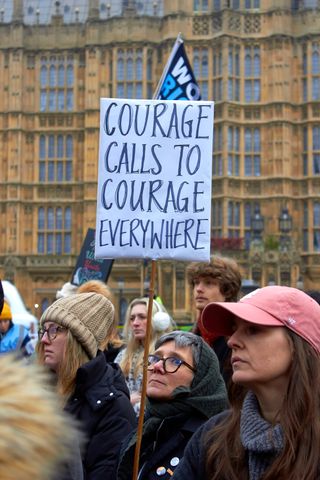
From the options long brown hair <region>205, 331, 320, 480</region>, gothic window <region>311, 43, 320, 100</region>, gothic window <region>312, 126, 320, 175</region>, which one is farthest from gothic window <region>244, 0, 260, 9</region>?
long brown hair <region>205, 331, 320, 480</region>

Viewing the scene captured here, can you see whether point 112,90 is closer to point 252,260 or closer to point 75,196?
point 75,196

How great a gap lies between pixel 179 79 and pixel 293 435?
6.55 m

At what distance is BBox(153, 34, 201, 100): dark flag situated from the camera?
8195mm

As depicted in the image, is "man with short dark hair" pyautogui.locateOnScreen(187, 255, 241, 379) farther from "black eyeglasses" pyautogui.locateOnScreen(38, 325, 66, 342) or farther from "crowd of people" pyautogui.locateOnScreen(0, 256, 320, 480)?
"black eyeglasses" pyautogui.locateOnScreen(38, 325, 66, 342)

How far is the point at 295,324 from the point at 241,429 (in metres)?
0.31

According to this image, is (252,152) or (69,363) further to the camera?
(252,152)

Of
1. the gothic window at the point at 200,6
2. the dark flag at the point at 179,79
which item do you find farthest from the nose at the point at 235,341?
the gothic window at the point at 200,6

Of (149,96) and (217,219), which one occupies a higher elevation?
(149,96)

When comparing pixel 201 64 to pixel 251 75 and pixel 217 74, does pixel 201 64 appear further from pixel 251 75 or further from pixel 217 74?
pixel 251 75

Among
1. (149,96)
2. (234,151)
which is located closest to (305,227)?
(234,151)

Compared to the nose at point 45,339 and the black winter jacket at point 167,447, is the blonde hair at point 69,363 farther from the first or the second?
the black winter jacket at point 167,447

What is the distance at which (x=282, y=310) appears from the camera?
91.8 inches

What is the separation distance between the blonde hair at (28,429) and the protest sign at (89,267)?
8845mm

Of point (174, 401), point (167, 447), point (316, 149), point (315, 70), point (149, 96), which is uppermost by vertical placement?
point (315, 70)
